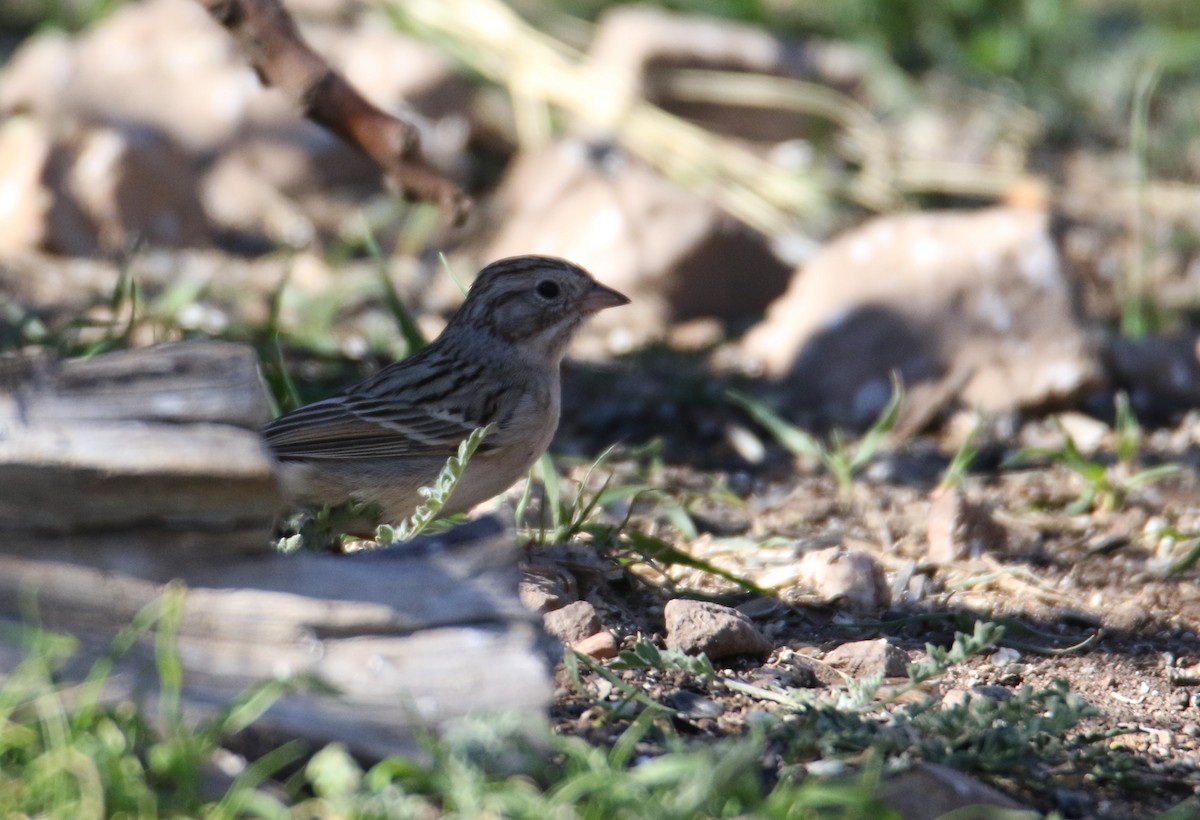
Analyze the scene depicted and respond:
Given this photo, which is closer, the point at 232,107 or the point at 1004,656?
the point at 1004,656

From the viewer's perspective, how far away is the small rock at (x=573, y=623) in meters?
3.27

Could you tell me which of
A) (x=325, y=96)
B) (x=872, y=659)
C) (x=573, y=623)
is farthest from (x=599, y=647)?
(x=325, y=96)

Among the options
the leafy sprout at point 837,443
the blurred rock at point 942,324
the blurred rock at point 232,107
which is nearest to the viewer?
the leafy sprout at point 837,443

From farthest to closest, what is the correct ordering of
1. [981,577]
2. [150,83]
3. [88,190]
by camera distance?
1. [150,83]
2. [88,190]
3. [981,577]

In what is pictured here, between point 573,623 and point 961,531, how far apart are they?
141 cm

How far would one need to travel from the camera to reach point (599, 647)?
3188mm

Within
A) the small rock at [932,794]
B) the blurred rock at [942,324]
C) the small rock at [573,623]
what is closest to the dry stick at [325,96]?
the small rock at [573,623]

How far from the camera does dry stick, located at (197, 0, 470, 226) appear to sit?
405 centimetres

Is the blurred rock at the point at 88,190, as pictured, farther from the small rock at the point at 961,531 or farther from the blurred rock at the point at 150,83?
the small rock at the point at 961,531

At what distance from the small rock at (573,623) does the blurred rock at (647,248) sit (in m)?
2.98

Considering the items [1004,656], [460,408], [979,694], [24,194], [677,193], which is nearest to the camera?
[979,694]

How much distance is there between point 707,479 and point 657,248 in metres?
1.79

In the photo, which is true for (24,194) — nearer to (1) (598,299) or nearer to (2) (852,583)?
(1) (598,299)

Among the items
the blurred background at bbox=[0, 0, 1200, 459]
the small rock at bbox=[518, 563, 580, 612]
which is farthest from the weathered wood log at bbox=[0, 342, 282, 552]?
the blurred background at bbox=[0, 0, 1200, 459]
